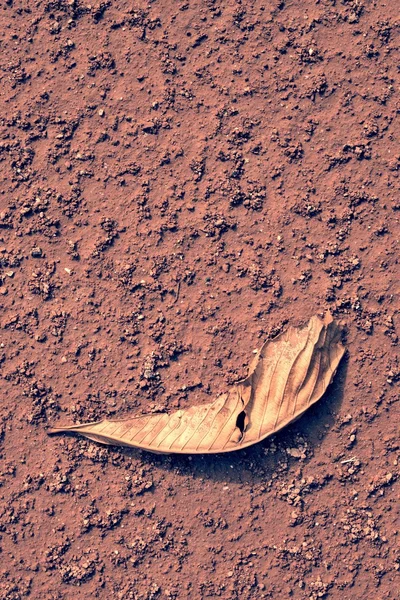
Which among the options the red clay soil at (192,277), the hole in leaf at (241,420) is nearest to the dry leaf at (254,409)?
the hole in leaf at (241,420)

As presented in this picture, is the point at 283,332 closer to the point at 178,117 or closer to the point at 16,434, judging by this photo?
the point at 178,117

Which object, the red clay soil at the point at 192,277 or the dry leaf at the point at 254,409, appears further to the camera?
the red clay soil at the point at 192,277

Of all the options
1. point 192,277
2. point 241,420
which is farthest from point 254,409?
point 192,277

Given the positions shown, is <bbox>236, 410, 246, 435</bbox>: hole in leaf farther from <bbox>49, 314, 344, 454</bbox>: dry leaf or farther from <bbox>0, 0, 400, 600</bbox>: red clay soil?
<bbox>0, 0, 400, 600</bbox>: red clay soil

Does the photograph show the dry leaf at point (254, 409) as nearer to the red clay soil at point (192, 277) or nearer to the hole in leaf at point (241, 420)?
the hole in leaf at point (241, 420)

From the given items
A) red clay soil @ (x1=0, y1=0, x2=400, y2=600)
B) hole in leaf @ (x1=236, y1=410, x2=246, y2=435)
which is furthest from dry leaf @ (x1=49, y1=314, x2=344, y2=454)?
red clay soil @ (x1=0, y1=0, x2=400, y2=600)

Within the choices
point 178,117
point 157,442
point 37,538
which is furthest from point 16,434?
point 178,117

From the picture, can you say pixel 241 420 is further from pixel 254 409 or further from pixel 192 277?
pixel 192 277
